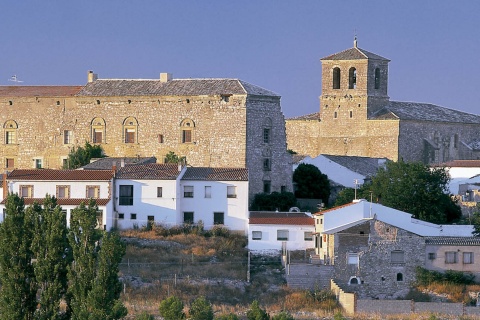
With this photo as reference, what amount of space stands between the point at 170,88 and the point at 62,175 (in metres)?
9.94

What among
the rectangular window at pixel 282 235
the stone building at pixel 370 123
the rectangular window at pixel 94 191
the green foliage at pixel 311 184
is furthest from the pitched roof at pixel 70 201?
the stone building at pixel 370 123

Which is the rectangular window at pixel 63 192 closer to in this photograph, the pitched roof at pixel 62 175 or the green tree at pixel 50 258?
the pitched roof at pixel 62 175

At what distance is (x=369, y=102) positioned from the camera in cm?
8612

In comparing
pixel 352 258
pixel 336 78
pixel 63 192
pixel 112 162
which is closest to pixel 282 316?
pixel 352 258

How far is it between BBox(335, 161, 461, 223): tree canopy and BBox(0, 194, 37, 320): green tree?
1708 centimetres

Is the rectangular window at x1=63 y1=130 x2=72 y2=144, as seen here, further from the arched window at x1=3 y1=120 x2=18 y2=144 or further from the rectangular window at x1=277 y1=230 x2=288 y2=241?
the rectangular window at x1=277 y1=230 x2=288 y2=241

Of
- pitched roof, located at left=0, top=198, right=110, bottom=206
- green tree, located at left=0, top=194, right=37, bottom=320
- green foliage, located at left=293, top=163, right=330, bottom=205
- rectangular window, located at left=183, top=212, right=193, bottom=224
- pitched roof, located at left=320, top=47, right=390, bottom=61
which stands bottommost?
green tree, located at left=0, top=194, right=37, bottom=320

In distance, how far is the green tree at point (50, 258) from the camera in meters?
52.4

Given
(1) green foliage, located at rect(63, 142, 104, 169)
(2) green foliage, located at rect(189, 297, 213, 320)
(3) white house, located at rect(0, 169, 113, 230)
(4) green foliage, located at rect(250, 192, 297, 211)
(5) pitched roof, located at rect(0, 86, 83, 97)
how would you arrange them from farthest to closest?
(5) pitched roof, located at rect(0, 86, 83, 97), (1) green foliage, located at rect(63, 142, 104, 169), (4) green foliage, located at rect(250, 192, 297, 211), (3) white house, located at rect(0, 169, 113, 230), (2) green foliage, located at rect(189, 297, 213, 320)

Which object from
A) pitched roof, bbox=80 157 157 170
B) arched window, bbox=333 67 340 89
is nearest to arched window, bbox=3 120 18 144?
pitched roof, bbox=80 157 157 170

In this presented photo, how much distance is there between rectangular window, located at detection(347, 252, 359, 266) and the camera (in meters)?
59.7

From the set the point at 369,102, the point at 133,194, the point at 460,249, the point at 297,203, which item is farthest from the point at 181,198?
the point at 369,102

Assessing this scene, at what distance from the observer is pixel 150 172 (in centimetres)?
6544

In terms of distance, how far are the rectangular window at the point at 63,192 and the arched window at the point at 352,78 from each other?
25.8 metres
